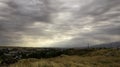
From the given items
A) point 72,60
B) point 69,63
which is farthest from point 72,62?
point 72,60

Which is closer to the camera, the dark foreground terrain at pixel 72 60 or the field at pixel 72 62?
the field at pixel 72 62

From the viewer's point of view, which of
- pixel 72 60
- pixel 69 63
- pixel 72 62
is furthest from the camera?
pixel 72 60

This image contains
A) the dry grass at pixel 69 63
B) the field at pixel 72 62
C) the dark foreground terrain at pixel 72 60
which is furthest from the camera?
the dark foreground terrain at pixel 72 60

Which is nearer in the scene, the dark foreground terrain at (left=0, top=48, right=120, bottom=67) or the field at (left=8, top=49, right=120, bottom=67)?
the field at (left=8, top=49, right=120, bottom=67)

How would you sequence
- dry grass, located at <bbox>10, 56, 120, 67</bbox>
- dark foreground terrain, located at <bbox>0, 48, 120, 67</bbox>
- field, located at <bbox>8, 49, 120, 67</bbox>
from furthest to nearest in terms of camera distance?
1. dark foreground terrain, located at <bbox>0, 48, 120, 67</bbox>
2. field, located at <bbox>8, 49, 120, 67</bbox>
3. dry grass, located at <bbox>10, 56, 120, 67</bbox>

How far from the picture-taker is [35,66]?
27.8m

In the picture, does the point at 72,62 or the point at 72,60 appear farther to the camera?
the point at 72,60

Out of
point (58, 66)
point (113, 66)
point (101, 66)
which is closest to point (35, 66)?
point (58, 66)

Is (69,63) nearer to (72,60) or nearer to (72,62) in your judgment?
(72,62)

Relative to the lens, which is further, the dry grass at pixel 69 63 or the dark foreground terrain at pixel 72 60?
the dark foreground terrain at pixel 72 60

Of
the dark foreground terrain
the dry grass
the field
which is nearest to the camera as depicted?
A: the dry grass

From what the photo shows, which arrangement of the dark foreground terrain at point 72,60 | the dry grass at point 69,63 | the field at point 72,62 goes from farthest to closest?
the dark foreground terrain at point 72,60 → the field at point 72,62 → the dry grass at point 69,63

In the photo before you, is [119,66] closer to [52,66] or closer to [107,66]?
[107,66]

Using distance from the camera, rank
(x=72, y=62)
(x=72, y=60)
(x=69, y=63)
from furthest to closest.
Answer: (x=72, y=60) < (x=72, y=62) < (x=69, y=63)
